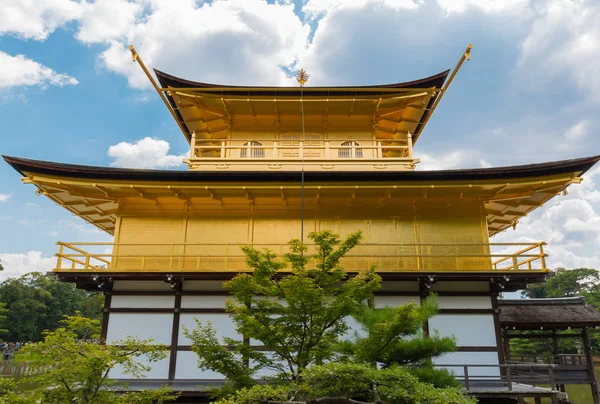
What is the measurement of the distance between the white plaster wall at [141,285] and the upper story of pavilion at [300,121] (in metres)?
4.34

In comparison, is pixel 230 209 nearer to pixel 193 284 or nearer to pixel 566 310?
pixel 193 284

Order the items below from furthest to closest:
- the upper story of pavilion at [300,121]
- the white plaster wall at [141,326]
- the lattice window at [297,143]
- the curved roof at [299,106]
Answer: the lattice window at [297,143] → the curved roof at [299,106] → the upper story of pavilion at [300,121] → the white plaster wall at [141,326]

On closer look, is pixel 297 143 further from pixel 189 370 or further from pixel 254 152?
pixel 189 370

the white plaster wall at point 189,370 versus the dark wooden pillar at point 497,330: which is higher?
the dark wooden pillar at point 497,330

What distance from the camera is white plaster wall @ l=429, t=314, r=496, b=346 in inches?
471

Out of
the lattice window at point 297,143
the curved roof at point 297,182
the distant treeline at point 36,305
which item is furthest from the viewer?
the distant treeline at point 36,305

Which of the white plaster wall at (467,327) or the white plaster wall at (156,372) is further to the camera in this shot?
the white plaster wall at (467,327)

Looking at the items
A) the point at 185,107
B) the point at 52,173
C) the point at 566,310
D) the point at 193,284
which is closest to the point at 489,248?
the point at 566,310

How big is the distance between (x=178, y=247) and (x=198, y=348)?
544 centimetres

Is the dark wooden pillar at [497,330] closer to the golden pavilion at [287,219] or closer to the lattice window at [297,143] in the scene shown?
the golden pavilion at [287,219]

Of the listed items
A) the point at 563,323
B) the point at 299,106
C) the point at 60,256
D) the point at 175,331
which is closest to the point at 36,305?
the point at 60,256

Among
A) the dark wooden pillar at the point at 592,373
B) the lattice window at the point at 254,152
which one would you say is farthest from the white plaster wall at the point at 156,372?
the dark wooden pillar at the point at 592,373

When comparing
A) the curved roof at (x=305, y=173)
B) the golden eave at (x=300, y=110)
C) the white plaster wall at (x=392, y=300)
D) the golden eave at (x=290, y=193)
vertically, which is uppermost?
the golden eave at (x=300, y=110)

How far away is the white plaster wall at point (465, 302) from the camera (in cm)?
1233
